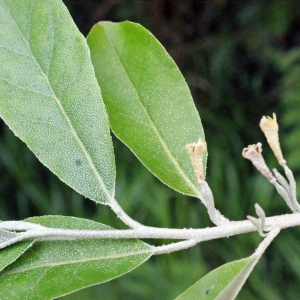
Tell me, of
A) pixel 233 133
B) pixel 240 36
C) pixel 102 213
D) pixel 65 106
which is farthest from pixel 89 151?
pixel 240 36

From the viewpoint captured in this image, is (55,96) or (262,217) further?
(55,96)

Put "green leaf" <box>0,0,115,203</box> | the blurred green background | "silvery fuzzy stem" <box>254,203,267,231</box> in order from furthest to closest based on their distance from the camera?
the blurred green background < "green leaf" <box>0,0,115,203</box> < "silvery fuzzy stem" <box>254,203,267,231</box>

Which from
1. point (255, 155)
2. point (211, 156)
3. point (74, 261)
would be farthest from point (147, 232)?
point (211, 156)

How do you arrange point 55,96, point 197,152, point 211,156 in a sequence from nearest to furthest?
point 197,152 → point 55,96 → point 211,156

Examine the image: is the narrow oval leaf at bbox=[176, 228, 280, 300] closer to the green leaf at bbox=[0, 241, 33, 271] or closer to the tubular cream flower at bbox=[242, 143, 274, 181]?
the tubular cream flower at bbox=[242, 143, 274, 181]

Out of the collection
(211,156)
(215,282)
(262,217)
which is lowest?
(211,156)

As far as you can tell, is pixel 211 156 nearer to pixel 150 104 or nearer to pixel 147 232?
pixel 150 104

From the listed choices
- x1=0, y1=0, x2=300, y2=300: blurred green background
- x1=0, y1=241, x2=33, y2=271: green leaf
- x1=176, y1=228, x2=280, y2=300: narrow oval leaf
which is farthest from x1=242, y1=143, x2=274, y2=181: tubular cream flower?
x1=0, y1=0, x2=300, y2=300: blurred green background
